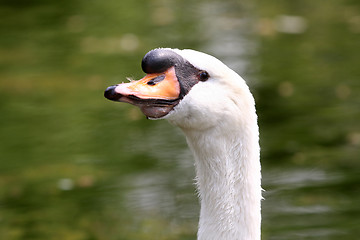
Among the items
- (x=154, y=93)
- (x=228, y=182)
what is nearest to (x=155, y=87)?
(x=154, y=93)

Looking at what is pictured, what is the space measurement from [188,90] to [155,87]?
5.6 inches

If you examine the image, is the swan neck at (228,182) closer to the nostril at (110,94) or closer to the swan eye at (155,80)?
the swan eye at (155,80)

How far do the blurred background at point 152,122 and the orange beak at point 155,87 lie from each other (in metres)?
2.54

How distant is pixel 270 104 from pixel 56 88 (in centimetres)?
271

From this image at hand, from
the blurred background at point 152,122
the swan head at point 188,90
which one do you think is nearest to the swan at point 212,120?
the swan head at point 188,90

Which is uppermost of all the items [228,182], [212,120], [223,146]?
[212,120]

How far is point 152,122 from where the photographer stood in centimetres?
812

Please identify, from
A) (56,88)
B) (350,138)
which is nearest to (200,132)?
(350,138)

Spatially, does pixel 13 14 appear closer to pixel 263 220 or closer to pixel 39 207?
pixel 39 207

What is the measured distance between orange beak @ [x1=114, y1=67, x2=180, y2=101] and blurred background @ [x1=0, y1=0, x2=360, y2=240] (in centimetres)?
254

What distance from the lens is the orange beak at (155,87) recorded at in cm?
330

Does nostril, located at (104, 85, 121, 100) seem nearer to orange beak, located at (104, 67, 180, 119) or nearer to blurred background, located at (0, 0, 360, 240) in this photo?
orange beak, located at (104, 67, 180, 119)

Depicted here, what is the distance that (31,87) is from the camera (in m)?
9.48

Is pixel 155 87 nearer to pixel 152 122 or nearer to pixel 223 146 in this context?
pixel 223 146
